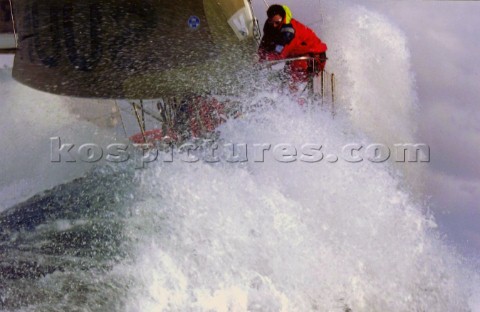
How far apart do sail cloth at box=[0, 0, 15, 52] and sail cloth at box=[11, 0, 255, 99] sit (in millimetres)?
107

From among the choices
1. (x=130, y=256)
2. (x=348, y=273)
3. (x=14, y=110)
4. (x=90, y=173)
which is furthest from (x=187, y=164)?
(x=14, y=110)

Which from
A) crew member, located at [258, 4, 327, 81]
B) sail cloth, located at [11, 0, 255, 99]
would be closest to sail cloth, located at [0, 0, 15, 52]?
sail cloth, located at [11, 0, 255, 99]

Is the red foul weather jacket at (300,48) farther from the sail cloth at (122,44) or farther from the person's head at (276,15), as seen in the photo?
the sail cloth at (122,44)

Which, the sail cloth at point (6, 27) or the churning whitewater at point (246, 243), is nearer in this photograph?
the churning whitewater at point (246, 243)

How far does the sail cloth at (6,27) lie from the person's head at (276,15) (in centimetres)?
371

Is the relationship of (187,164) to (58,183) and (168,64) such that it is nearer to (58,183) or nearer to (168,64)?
(168,64)

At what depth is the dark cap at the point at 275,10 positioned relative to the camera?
A: 9.50m

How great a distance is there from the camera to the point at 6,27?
8.92 metres

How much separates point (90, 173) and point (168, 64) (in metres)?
3.07

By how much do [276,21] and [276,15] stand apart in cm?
9

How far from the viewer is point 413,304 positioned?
597 centimetres

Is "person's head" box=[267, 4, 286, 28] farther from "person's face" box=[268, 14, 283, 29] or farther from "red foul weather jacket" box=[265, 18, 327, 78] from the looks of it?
"red foul weather jacket" box=[265, 18, 327, 78]

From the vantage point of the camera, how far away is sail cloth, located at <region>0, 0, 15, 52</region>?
8906mm

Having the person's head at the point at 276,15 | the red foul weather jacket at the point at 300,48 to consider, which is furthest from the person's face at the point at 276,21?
the red foul weather jacket at the point at 300,48
